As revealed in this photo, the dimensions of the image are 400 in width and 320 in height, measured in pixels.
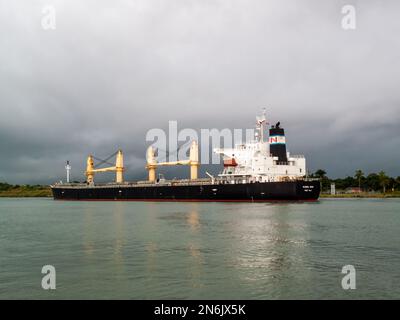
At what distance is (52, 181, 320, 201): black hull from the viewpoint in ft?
158

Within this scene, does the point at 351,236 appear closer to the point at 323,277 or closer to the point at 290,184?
the point at 323,277

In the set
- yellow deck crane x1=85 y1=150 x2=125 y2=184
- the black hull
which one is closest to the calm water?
the black hull

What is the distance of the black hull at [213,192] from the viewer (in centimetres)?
4812

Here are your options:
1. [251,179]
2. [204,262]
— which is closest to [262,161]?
[251,179]

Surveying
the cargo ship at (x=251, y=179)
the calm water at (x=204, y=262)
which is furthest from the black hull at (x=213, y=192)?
the calm water at (x=204, y=262)

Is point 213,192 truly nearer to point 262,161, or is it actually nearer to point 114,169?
point 262,161

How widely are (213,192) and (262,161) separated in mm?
8075

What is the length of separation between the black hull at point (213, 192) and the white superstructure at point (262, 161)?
2.44 metres

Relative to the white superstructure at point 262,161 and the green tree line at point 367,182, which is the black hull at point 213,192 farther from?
the green tree line at point 367,182

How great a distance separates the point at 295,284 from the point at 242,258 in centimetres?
380

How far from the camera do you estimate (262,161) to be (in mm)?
52812

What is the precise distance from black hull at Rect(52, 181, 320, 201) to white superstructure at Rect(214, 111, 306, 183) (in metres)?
2.44

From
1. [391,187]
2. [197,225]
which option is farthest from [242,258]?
[391,187]
